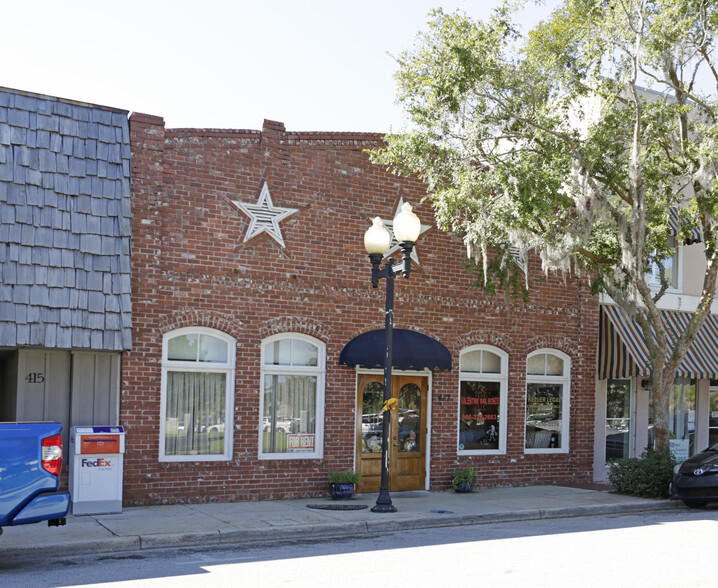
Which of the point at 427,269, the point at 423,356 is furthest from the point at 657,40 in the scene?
the point at 423,356

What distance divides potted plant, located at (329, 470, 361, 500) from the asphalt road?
7.88 feet

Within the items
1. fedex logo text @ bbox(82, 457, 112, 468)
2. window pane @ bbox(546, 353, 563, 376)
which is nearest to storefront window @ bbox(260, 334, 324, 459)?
fedex logo text @ bbox(82, 457, 112, 468)

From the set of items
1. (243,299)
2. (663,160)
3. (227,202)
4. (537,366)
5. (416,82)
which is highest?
(416,82)

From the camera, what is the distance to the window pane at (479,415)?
15891mm

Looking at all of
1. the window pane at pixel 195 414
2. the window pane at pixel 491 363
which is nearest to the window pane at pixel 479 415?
the window pane at pixel 491 363

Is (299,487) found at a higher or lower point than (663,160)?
lower

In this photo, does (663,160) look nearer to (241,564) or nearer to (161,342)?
(161,342)

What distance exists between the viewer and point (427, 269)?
15500mm

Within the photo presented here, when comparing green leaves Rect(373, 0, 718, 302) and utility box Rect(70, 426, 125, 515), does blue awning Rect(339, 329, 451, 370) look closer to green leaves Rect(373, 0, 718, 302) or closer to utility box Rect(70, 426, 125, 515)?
green leaves Rect(373, 0, 718, 302)

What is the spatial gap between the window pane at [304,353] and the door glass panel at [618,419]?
7309 millimetres

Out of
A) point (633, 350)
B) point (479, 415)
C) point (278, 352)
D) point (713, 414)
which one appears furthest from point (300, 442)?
point (713, 414)

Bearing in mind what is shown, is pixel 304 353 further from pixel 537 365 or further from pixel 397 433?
pixel 537 365

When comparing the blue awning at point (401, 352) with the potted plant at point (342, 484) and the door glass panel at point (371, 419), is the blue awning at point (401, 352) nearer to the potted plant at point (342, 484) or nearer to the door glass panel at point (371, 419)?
the door glass panel at point (371, 419)

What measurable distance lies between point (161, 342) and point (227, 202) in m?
2.54
